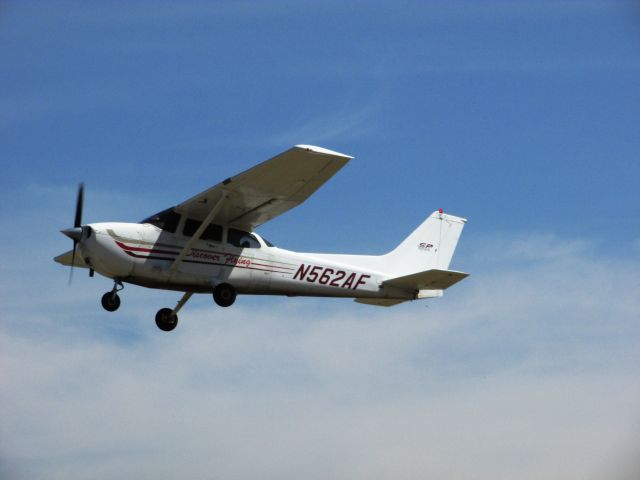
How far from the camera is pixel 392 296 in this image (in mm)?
22531

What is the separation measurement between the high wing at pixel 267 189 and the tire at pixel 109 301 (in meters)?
1.97

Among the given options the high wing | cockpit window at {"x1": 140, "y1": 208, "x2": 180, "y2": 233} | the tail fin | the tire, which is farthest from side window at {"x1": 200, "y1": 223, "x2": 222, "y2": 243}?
the tail fin

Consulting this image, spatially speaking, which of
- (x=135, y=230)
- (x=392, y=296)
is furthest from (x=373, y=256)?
(x=135, y=230)

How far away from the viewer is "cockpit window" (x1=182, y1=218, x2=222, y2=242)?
2077cm

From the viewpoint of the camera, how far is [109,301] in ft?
66.4

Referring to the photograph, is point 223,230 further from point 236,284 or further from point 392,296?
point 392,296

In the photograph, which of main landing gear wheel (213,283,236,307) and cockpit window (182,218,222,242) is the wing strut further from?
main landing gear wheel (213,283,236,307)

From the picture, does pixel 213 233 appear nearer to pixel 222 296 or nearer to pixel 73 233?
pixel 222 296

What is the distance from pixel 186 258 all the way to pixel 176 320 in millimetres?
1761

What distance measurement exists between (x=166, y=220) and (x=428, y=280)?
5.25 metres

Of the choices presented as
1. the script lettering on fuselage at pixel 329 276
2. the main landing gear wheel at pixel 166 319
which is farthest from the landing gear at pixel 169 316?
the script lettering on fuselage at pixel 329 276

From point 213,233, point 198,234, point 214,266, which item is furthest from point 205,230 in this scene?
point 214,266

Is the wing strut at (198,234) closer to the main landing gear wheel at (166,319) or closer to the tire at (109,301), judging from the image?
the tire at (109,301)

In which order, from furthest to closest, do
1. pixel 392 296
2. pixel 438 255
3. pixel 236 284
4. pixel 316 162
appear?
pixel 438 255 < pixel 392 296 < pixel 236 284 < pixel 316 162
